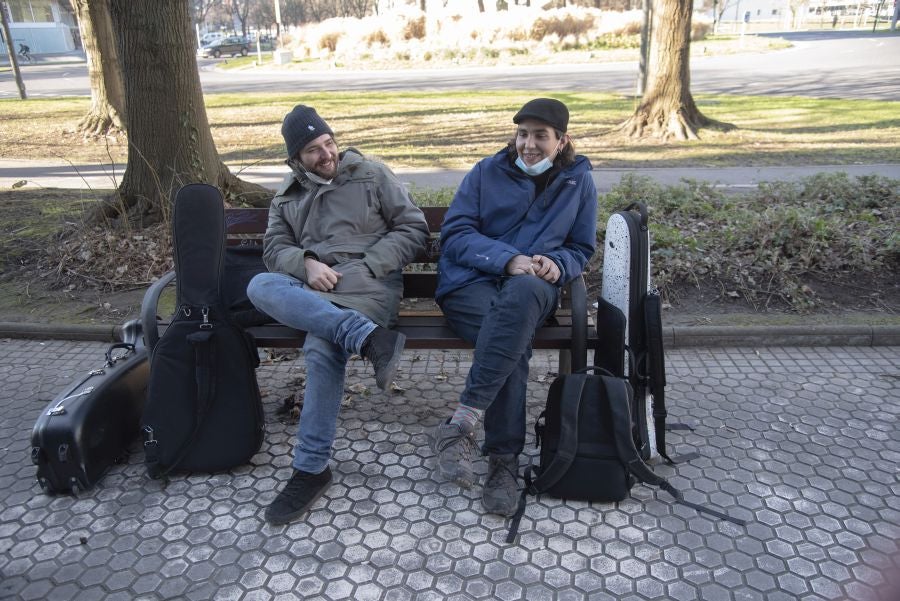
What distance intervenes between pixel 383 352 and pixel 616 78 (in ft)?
72.6

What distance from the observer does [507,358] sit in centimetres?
298

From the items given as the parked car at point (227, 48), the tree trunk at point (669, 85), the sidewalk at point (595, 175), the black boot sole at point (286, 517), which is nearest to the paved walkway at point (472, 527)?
the black boot sole at point (286, 517)

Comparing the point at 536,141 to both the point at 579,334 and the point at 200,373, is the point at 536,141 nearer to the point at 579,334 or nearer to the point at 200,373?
the point at 579,334

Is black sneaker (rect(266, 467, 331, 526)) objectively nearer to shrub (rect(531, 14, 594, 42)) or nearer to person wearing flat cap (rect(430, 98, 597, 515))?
person wearing flat cap (rect(430, 98, 597, 515))

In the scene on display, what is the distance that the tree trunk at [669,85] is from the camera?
10.5 metres

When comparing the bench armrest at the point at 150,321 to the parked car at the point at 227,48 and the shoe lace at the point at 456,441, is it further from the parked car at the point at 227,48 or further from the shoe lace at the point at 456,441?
the parked car at the point at 227,48

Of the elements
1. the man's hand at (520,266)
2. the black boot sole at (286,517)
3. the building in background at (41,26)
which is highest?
the building in background at (41,26)

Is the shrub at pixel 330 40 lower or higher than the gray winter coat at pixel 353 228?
higher

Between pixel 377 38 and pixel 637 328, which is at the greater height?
pixel 377 38

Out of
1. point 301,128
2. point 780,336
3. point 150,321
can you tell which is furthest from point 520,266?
point 780,336

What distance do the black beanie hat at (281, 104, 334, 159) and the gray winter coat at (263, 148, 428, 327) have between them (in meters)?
0.21

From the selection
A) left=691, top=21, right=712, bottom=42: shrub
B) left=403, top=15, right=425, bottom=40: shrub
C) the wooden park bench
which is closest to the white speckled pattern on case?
the wooden park bench

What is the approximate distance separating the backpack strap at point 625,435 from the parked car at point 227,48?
158 ft

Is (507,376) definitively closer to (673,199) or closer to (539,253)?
(539,253)
